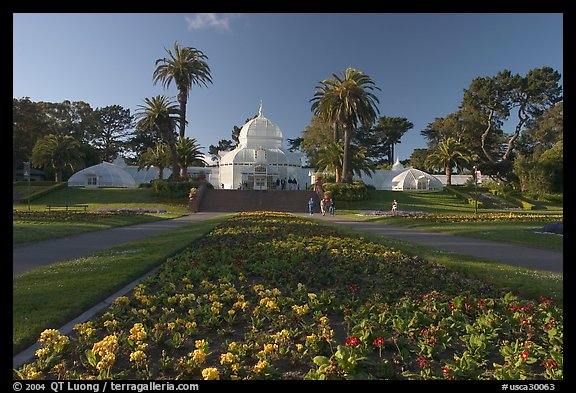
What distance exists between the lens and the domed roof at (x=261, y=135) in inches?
2234

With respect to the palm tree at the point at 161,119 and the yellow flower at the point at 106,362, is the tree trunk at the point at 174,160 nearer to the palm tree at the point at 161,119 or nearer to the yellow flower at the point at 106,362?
the palm tree at the point at 161,119

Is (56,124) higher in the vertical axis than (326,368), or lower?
higher

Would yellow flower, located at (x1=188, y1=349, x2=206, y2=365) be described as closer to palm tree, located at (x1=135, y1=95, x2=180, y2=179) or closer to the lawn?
the lawn

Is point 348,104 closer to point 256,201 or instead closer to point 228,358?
point 256,201

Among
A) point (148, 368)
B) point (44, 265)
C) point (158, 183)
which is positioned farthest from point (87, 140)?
point (148, 368)

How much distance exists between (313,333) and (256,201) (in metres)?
34.6

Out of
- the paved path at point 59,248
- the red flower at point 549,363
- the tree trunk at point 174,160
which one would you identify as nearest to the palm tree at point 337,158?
the tree trunk at point 174,160

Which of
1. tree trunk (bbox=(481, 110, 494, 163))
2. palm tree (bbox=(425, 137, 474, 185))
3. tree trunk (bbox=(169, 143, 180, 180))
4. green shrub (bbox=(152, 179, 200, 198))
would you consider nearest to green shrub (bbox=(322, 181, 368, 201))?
green shrub (bbox=(152, 179, 200, 198))

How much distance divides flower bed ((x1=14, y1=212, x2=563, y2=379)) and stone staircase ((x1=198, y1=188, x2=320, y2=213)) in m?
29.9

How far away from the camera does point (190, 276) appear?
6.85m

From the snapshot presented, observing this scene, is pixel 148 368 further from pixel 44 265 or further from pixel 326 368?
pixel 44 265

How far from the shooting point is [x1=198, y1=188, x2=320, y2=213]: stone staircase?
3691 cm
